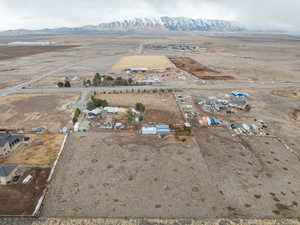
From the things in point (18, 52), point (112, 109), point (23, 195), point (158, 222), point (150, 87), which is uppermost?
point (18, 52)

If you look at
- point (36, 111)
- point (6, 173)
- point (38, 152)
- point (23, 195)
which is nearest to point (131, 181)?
point (23, 195)

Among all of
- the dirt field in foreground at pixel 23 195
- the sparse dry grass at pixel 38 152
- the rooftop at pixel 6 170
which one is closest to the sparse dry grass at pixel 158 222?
the dirt field in foreground at pixel 23 195

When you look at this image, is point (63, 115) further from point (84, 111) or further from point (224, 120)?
point (224, 120)

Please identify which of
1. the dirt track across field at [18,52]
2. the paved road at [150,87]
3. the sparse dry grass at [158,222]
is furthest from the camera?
the dirt track across field at [18,52]

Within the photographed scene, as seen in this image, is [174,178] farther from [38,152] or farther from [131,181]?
[38,152]

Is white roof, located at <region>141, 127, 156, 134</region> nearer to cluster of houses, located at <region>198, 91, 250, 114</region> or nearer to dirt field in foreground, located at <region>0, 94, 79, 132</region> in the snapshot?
dirt field in foreground, located at <region>0, 94, 79, 132</region>

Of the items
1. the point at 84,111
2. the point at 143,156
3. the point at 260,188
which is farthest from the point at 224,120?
the point at 84,111

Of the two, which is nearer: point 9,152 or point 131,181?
point 131,181

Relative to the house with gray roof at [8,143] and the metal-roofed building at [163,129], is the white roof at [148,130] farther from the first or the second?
the house with gray roof at [8,143]

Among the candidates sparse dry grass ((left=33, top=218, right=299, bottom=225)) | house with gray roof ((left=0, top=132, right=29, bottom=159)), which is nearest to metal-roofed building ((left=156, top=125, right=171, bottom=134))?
sparse dry grass ((left=33, top=218, right=299, bottom=225))
